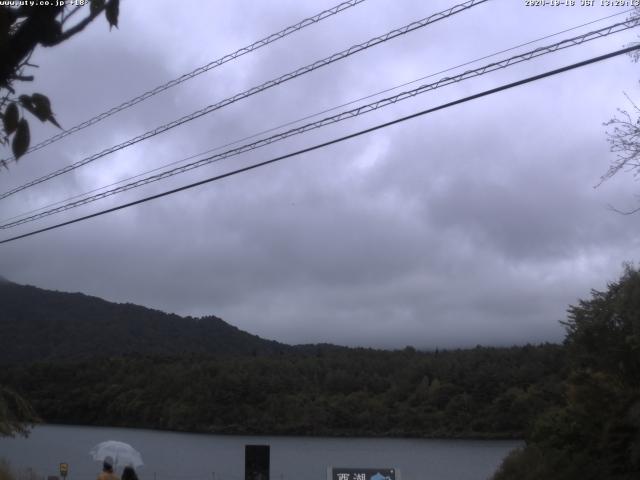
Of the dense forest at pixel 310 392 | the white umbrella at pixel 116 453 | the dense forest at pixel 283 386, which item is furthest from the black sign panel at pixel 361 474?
the dense forest at pixel 310 392

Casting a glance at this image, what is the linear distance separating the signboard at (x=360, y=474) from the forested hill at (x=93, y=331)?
933 inches

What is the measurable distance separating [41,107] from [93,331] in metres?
57.6

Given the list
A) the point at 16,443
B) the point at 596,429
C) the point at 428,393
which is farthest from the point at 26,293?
the point at 596,429

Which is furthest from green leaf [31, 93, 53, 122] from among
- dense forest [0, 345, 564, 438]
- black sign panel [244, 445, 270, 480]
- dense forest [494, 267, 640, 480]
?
dense forest [0, 345, 564, 438]

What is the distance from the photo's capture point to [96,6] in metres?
3.56

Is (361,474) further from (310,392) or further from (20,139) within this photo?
(310,392)

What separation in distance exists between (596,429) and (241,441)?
24950 millimetres

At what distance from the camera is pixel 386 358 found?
53.2 meters

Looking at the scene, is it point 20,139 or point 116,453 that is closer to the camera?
point 20,139

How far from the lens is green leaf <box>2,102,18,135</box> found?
3383 mm

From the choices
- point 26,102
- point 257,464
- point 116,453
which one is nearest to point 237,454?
point 116,453

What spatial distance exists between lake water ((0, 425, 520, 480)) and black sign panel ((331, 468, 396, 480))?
12629 mm

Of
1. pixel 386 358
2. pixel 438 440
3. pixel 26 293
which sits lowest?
pixel 438 440

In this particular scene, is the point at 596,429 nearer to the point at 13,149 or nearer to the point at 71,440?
the point at 13,149
